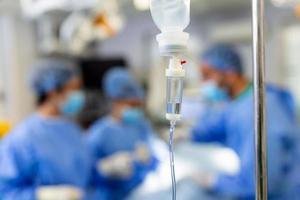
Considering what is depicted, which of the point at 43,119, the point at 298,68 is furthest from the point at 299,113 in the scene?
the point at 43,119

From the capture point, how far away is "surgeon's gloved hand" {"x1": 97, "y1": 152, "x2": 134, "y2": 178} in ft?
6.84

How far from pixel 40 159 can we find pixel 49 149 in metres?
0.07

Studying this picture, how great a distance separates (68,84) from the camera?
6.11ft

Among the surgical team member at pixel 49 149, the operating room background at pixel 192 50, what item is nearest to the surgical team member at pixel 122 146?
the surgical team member at pixel 49 149

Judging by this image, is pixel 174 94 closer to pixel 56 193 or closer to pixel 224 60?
pixel 56 193

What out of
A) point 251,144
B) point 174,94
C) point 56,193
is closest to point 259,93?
point 174,94

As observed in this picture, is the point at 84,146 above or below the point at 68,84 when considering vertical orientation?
below

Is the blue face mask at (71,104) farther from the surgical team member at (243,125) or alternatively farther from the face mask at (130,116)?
the surgical team member at (243,125)

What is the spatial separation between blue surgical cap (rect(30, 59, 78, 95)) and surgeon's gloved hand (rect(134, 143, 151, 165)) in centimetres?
66

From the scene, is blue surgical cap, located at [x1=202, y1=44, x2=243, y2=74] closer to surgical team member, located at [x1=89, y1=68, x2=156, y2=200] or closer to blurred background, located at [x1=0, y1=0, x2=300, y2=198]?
surgical team member, located at [x1=89, y1=68, x2=156, y2=200]

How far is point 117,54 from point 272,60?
1.74 m

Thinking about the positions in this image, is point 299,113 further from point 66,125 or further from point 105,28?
point 66,125

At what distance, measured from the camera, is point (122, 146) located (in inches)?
89.5

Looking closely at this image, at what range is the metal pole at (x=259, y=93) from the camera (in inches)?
26.6
